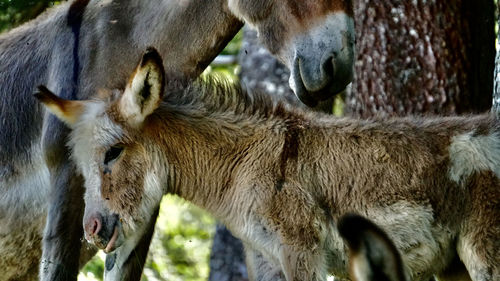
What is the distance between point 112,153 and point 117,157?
0.04 meters

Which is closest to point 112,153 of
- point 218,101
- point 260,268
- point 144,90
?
point 144,90

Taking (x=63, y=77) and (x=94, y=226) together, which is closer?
(x=94, y=226)

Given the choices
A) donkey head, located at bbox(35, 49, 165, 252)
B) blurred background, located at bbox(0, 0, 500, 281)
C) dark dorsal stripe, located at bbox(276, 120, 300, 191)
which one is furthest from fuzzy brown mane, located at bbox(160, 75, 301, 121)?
blurred background, located at bbox(0, 0, 500, 281)

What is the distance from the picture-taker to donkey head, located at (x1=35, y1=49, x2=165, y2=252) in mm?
5715

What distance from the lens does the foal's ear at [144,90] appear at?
5566 millimetres

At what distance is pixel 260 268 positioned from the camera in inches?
249

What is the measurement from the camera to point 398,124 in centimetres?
593

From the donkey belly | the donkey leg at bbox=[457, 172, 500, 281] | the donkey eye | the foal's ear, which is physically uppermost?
the foal's ear

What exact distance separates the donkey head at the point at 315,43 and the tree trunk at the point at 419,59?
72.8 inches

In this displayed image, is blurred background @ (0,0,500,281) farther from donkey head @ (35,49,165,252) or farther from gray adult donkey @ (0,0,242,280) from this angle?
donkey head @ (35,49,165,252)

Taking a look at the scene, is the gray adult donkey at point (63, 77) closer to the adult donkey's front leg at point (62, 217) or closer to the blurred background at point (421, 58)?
the adult donkey's front leg at point (62, 217)

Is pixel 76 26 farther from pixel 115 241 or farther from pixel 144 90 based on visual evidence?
pixel 115 241

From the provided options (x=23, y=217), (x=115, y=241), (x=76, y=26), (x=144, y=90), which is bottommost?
(x=23, y=217)

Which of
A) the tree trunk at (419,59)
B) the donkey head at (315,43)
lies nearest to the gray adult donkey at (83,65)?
the donkey head at (315,43)
